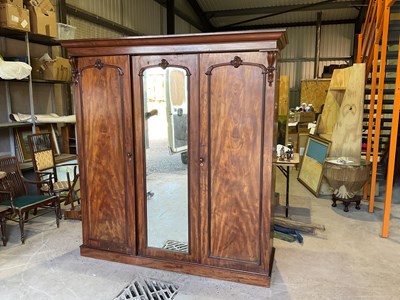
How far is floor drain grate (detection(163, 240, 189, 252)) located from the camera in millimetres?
2828

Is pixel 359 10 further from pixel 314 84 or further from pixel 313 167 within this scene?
pixel 313 167

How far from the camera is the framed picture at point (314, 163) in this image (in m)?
5.16

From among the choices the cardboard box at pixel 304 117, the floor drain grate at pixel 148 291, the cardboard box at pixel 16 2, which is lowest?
the floor drain grate at pixel 148 291

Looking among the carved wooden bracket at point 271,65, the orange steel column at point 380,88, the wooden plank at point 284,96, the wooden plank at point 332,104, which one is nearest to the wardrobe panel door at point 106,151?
the carved wooden bracket at point 271,65

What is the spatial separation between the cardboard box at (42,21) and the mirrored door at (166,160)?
2470 mm

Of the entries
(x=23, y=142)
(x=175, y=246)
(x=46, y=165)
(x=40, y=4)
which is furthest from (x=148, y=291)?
(x=40, y=4)

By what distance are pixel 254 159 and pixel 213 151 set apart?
335 millimetres

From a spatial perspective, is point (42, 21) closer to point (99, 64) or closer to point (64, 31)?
point (64, 31)

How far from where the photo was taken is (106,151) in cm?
290

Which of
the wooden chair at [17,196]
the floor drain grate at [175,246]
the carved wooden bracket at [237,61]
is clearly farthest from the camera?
the wooden chair at [17,196]

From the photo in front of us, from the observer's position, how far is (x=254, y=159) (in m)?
2.52

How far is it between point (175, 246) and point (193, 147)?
91 cm

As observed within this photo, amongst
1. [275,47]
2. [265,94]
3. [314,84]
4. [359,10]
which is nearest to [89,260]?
[265,94]

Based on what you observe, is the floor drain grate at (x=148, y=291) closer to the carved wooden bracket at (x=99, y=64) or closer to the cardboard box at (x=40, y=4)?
the carved wooden bracket at (x=99, y=64)
